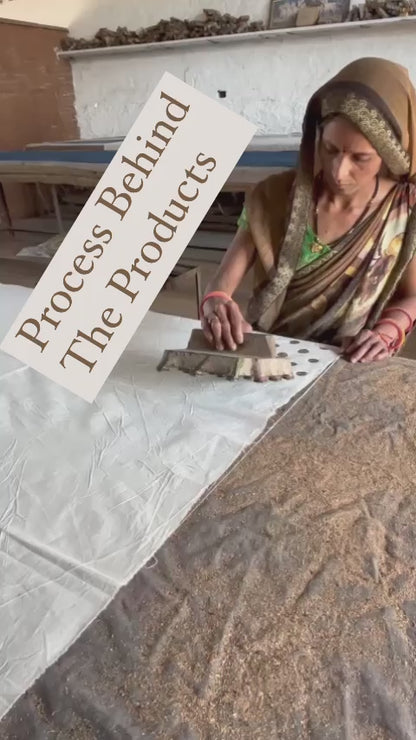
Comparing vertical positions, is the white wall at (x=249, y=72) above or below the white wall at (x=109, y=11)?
below

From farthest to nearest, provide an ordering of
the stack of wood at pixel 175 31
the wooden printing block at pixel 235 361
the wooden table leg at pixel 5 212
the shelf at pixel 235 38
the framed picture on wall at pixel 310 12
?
the wooden table leg at pixel 5 212 < the stack of wood at pixel 175 31 < the framed picture on wall at pixel 310 12 < the shelf at pixel 235 38 < the wooden printing block at pixel 235 361

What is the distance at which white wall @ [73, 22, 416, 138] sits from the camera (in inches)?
140

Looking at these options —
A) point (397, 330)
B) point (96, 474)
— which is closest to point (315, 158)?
point (397, 330)

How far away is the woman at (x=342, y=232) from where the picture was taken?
86 centimetres

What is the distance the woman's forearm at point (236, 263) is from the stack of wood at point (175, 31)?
3.33 metres

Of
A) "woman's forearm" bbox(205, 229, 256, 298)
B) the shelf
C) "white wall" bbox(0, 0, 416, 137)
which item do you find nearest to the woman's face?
"woman's forearm" bbox(205, 229, 256, 298)

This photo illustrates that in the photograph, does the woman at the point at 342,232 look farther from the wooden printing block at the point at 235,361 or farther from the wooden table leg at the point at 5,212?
the wooden table leg at the point at 5,212

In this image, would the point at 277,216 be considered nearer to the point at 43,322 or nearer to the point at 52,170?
the point at 43,322

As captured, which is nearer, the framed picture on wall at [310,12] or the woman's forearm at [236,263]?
the woman's forearm at [236,263]

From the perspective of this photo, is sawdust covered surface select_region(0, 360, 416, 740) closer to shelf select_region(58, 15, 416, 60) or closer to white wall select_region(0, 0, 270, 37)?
shelf select_region(58, 15, 416, 60)

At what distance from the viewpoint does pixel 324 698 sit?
39 centimetres

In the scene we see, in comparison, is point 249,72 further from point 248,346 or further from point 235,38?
point 248,346

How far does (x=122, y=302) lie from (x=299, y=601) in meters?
0.31

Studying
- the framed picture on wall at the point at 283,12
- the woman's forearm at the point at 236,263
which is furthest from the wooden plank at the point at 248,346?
the framed picture on wall at the point at 283,12
